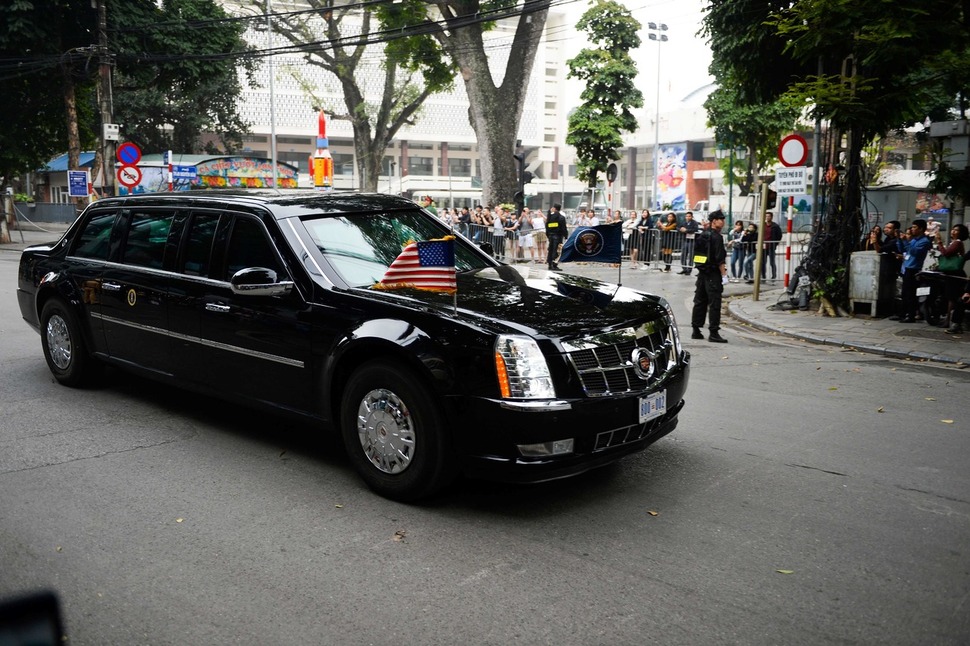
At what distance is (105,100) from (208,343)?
2154 cm

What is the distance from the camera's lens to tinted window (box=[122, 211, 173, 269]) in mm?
6445

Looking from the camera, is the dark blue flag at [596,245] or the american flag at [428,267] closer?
the american flag at [428,267]

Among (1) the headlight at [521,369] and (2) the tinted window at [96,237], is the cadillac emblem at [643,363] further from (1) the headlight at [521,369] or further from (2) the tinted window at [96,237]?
(2) the tinted window at [96,237]

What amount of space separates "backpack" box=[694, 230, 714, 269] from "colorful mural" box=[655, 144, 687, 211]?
190ft

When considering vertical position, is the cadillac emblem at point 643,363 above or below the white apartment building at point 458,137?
below

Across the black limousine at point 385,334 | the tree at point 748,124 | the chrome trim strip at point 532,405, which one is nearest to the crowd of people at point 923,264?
the black limousine at point 385,334

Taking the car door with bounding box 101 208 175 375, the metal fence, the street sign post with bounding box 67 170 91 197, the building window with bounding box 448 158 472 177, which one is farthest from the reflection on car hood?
the building window with bounding box 448 158 472 177

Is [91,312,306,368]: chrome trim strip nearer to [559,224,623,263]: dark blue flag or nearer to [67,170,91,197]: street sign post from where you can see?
[559,224,623,263]: dark blue flag

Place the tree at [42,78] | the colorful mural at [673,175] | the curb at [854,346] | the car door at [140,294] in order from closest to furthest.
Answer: the car door at [140,294]
the curb at [854,346]
the tree at [42,78]
the colorful mural at [673,175]

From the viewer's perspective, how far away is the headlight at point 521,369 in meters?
4.38

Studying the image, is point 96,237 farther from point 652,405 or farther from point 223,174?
point 223,174

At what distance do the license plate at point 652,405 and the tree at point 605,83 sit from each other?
1181 inches

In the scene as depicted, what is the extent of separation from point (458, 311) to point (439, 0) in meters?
28.2

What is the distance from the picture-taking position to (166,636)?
132 inches
